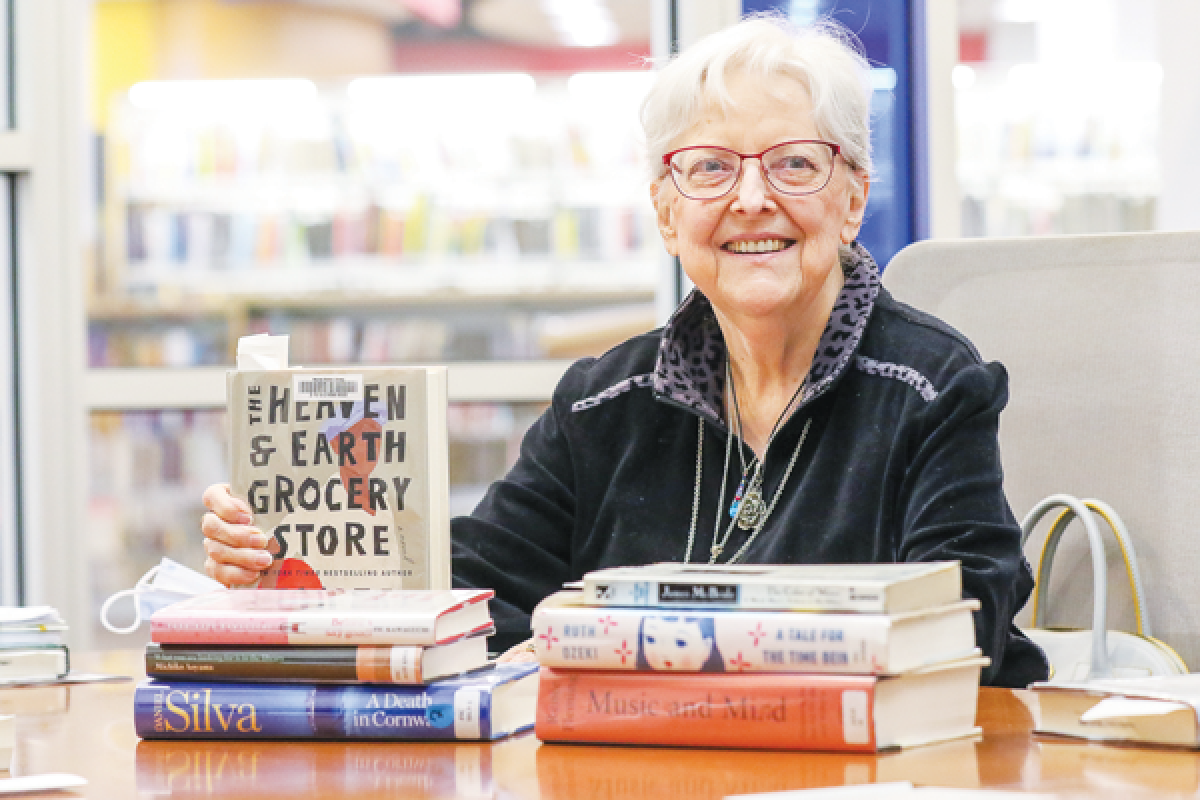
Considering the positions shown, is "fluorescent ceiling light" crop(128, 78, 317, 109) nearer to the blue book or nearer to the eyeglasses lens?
the eyeglasses lens

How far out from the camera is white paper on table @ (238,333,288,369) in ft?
3.94

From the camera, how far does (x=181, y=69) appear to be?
3875mm

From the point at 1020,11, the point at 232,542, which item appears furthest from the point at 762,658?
the point at 1020,11

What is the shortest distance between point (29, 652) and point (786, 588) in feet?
2.81

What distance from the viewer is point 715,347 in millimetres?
1683

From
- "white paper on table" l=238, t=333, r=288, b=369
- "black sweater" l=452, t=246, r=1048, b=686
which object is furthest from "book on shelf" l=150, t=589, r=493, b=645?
"black sweater" l=452, t=246, r=1048, b=686

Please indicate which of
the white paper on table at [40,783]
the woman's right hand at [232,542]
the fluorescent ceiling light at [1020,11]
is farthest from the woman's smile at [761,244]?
the fluorescent ceiling light at [1020,11]

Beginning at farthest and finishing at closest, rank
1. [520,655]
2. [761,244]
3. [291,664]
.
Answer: [761,244], [520,655], [291,664]

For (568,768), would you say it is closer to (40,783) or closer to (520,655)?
(40,783)

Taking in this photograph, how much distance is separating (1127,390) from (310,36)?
281 centimetres

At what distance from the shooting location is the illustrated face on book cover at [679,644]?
0.84m

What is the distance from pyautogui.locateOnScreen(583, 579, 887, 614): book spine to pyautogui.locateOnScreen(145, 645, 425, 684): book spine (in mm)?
140

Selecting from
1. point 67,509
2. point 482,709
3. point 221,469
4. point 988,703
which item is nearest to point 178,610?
point 482,709

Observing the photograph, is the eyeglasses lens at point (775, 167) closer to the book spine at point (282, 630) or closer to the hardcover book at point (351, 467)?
the hardcover book at point (351, 467)
